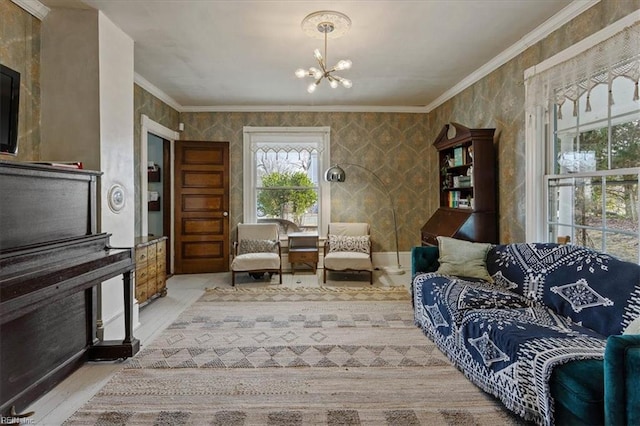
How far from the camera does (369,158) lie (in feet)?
18.4

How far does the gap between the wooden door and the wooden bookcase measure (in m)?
3.12

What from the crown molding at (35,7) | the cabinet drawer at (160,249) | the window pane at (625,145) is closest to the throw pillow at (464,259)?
the window pane at (625,145)

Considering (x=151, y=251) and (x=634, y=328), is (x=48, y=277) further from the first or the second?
(x=634, y=328)

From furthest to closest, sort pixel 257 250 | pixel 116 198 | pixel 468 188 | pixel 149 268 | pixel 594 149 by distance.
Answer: pixel 257 250 → pixel 468 188 → pixel 149 268 → pixel 116 198 → pixel 594 149

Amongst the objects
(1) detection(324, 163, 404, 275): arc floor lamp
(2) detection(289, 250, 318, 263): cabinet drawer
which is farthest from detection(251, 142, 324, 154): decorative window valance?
(2) detection(289, 250, 318, 263): cabinet drawer

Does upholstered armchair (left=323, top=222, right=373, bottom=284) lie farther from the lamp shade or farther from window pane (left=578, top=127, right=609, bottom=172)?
window pane (left=578, top=127, right=609, bottom=172)

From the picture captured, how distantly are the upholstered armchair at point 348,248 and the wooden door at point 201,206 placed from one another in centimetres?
169

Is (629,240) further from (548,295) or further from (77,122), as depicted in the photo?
(77,122)

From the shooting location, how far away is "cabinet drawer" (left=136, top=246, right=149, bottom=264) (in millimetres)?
3470

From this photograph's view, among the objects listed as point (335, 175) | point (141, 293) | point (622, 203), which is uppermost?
point (335, 175)

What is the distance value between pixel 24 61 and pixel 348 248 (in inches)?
158

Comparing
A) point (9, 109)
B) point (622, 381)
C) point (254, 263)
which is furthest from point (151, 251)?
point (622, 381)

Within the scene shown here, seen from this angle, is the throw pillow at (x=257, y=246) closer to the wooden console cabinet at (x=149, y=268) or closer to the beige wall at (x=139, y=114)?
the wooden console cabinet at (x=149, y=268)

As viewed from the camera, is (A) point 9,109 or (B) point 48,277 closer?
(B) point 48,277
